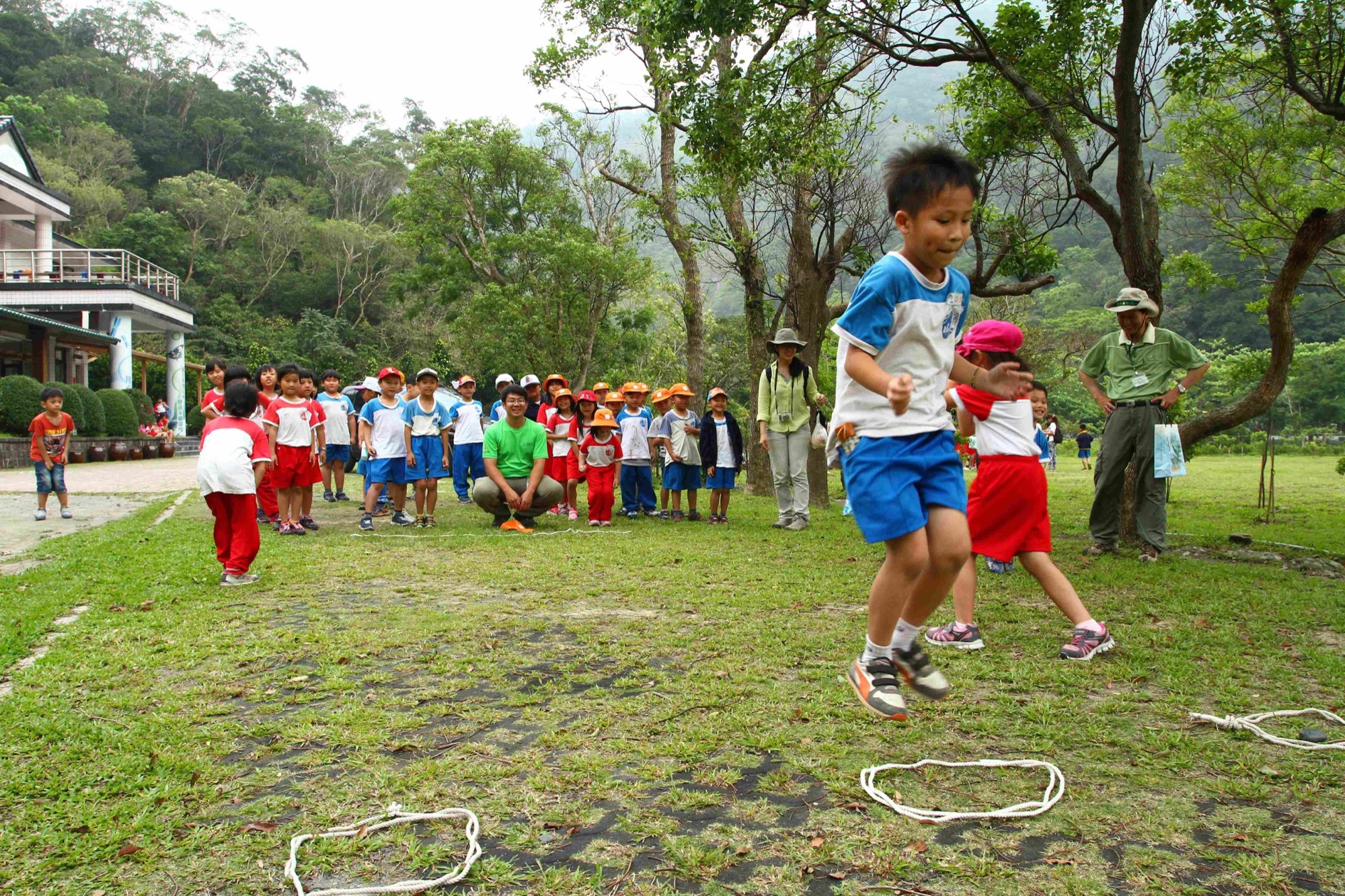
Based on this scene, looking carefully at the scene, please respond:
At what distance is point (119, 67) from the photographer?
65.6 metres

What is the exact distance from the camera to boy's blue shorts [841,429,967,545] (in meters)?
3.20

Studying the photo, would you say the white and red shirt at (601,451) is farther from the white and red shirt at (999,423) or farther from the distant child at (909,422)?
the distant child at (909,422)

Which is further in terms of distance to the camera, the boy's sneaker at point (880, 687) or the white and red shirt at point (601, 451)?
the white and red shirt at point (601, 451)

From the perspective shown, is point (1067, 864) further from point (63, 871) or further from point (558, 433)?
point (558, 433)

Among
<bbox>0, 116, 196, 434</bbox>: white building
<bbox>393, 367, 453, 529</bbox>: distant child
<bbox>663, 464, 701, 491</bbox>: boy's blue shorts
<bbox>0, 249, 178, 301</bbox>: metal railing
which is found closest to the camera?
<bbox>393, 367, 453, 529</bbox>: distant child

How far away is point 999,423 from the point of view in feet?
15.9

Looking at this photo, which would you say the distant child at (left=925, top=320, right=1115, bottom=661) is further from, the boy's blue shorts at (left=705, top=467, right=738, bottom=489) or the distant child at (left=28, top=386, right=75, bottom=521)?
the distant child at (left=28, top=386, right=75, bottom=521)

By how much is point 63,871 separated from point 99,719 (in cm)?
127

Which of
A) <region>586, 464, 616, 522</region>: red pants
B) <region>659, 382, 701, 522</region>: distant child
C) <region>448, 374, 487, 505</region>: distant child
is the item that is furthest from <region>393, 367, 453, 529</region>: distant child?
<region>659, 382, 701, 522</region>: distant child

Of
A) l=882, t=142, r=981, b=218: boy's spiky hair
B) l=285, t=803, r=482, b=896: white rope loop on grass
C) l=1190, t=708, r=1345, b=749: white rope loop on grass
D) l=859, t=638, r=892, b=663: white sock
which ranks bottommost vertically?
l=285, t=803, r=482, b=896: white rope loop on grass

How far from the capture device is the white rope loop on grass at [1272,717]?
10.5 feet

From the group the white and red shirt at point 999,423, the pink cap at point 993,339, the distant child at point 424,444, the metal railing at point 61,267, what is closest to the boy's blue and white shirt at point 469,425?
the distant child at point 424,444

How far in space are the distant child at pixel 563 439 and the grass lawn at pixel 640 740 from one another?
15.7 feet

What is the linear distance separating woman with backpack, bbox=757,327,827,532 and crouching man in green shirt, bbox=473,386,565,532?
2.46 meters
